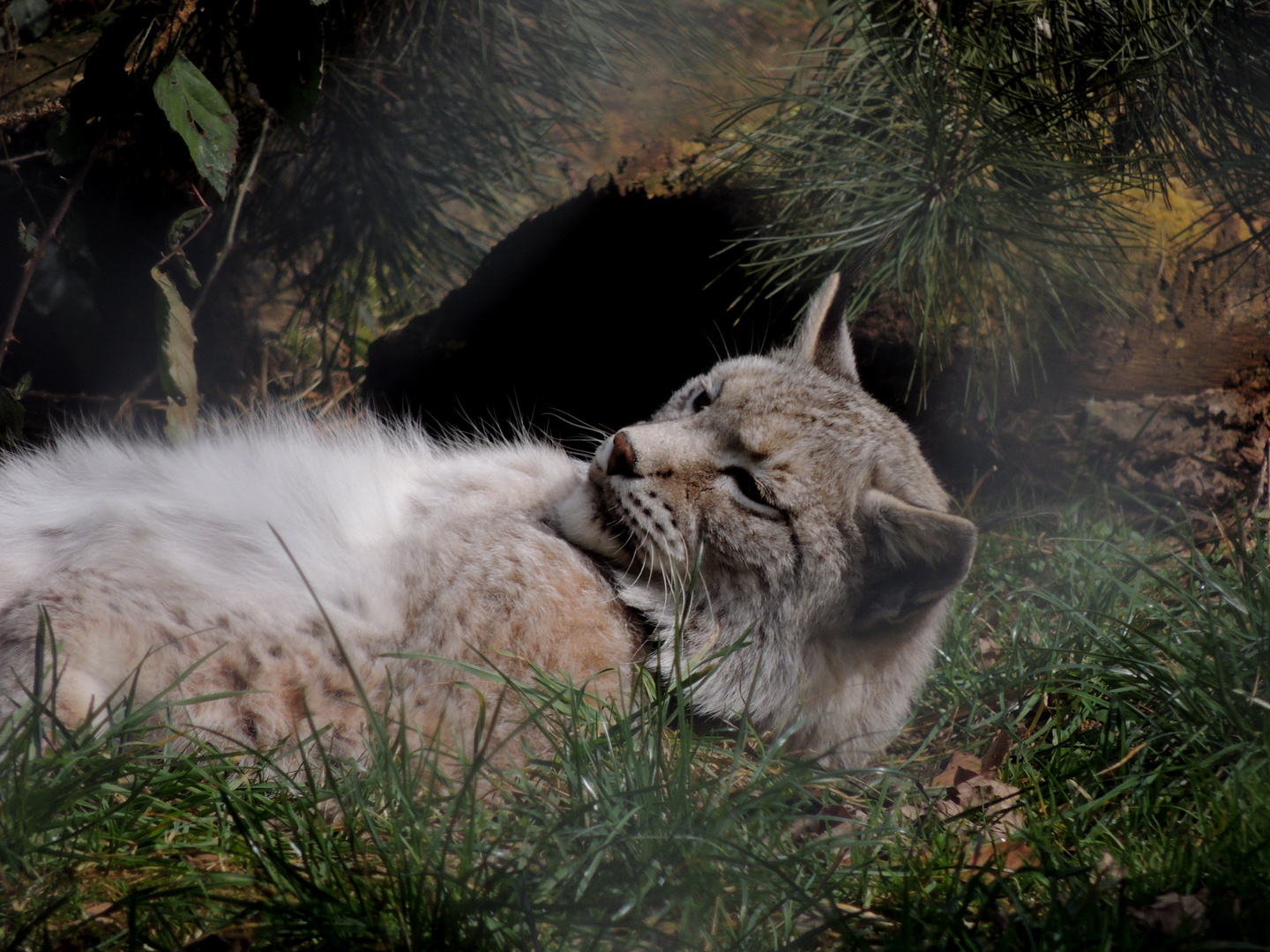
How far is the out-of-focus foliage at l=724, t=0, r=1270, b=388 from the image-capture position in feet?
10.1

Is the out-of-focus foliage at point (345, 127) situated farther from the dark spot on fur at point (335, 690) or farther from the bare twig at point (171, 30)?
the dark spot on fur at point (335, 690)

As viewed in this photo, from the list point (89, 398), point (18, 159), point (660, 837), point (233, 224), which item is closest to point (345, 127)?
point (233, 224)

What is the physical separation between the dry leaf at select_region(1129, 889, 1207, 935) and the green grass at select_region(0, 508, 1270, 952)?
1 centimetres

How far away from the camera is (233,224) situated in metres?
3.68

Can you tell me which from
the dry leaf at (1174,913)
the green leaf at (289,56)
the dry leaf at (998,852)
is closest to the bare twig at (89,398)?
the green leaf at (289,56)

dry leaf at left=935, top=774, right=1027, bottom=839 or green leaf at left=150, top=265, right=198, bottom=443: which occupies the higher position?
green leaf at left=150, top=265, right=198, bottom=443

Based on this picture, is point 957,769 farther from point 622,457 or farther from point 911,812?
point 622,457

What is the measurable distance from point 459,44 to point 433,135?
389 mm

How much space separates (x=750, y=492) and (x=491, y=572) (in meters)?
0.76

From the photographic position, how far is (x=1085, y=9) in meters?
3.07

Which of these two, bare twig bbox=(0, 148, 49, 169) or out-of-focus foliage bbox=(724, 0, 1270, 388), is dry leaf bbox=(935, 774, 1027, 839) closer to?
out-of-focus foliage bbox=(724, 0, 1270, 388)

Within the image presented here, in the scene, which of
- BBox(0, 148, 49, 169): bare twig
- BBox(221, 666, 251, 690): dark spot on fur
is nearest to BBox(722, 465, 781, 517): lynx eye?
BBox(221, 666, 251, 690): dark spot on fur

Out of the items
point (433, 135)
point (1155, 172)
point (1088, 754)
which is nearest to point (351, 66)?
point (433, 135)

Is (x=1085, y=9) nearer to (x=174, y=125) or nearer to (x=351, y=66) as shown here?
(x=351, y=66)
